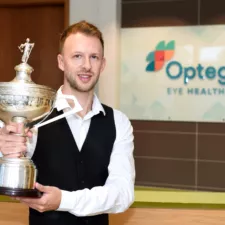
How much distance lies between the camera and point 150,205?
1.95 metres

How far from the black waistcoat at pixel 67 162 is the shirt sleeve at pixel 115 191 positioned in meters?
0.04

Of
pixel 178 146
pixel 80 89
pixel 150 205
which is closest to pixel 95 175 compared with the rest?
pixel 80 89

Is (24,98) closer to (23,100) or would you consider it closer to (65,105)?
(23,100)

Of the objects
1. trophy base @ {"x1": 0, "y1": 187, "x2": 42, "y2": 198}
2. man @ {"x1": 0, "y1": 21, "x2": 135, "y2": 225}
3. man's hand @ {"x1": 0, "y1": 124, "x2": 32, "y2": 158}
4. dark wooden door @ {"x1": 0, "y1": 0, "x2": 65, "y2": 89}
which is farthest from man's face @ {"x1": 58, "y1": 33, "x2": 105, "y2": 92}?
dark wooden door @ {"x1": 0, "y1": 0, "x2": 65, "y2": 89}

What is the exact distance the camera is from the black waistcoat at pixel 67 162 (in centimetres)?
127

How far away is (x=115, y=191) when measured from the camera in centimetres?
122

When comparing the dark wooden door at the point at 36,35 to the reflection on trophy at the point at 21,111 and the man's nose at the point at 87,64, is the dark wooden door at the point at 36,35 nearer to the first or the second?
the man's nose at the point at 87,64

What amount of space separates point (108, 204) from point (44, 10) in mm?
2497

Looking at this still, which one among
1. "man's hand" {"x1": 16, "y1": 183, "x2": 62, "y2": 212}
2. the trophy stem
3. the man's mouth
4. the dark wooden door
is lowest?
"man's hand" {"x1": 16, "y1": 183, "x2": 62, "y2": 212}

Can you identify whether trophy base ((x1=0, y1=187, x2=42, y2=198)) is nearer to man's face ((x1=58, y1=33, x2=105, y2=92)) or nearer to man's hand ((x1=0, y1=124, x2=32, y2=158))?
man's hand ((x1=0, y1=124, x2=32, y2=158))

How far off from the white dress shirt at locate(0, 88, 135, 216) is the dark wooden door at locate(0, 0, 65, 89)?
6.68 feet

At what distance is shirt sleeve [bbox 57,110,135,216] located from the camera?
1141mm

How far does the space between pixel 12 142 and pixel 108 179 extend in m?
0.35

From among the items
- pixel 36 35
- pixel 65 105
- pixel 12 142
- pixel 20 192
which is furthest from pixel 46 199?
pixel 36 35
